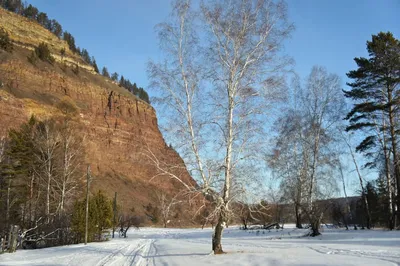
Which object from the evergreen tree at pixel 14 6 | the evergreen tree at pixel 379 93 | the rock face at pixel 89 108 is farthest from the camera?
the evergreen tree at pixel 14 6

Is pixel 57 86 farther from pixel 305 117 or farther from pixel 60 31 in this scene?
pixel 305 117

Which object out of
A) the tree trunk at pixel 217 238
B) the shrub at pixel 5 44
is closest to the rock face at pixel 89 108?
the shrub at pixel 5 44

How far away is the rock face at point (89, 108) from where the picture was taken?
2325 inches

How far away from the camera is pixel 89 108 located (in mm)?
73438

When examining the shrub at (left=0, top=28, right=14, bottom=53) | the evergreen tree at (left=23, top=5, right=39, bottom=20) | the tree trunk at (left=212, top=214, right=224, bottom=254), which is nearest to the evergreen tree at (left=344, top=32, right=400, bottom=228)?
the tree trunk at (left=212, top=214, right=224, bottom=254)

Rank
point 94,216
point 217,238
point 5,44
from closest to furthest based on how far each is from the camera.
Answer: point 217,238 → point 94,216 → point 5,44

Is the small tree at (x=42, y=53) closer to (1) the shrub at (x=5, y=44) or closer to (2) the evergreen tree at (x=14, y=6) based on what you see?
(1) the shrub at (x=5, y=44)

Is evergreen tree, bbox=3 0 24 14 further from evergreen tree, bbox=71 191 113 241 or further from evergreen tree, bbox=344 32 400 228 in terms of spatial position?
evergreen tree, bbox=344 32 400 228

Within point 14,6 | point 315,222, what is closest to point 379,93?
point 315,222

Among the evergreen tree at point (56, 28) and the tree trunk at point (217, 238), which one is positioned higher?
the evergreen tree at point (56, 28)

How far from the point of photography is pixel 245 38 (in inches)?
465

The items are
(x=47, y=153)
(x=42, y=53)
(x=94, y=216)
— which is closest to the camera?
(x=94, y=216)

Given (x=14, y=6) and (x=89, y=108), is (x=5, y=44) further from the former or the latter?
(x=14, y=6)

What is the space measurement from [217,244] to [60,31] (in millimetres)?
113006
